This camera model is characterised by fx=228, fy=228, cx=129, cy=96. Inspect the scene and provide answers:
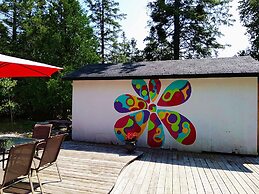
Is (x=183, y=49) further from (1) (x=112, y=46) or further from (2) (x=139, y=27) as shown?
(1) (x=112, y=46)

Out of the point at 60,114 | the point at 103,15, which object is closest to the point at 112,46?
the point at 103,15

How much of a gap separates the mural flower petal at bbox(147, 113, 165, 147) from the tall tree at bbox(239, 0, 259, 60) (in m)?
15.6

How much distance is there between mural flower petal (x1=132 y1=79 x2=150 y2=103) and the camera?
27.0ft

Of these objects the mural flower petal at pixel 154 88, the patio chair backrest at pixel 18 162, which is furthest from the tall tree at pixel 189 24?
the patio chair backrest at pixel 18 162

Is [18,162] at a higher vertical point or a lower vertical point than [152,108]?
lower

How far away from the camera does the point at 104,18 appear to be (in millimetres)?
19500

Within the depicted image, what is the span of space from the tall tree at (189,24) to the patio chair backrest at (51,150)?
47.4ft

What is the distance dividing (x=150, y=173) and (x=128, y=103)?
11.6 ft

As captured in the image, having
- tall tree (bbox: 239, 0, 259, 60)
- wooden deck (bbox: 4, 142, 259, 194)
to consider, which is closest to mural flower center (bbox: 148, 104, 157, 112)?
wooden deck (bbox: 4, 142, 259, 194)

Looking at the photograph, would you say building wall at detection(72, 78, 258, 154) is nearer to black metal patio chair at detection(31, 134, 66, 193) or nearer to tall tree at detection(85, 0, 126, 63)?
black metal patio chair at detection(31, 134, 66, 193)

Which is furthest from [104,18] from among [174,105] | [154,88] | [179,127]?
[179,127]

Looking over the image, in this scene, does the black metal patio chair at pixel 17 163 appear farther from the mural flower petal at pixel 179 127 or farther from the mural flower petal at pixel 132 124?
the mural flower petal at pixel 179 127

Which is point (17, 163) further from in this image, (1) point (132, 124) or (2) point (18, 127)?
(2) point (18, 127)

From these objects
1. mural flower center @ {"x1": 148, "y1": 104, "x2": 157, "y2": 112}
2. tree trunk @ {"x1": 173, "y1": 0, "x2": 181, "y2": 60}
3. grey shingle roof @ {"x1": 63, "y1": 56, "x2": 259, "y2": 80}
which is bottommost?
mural flower center @ {"x1": 148, "y1": 104, "x2": 157, "y2": 112}
